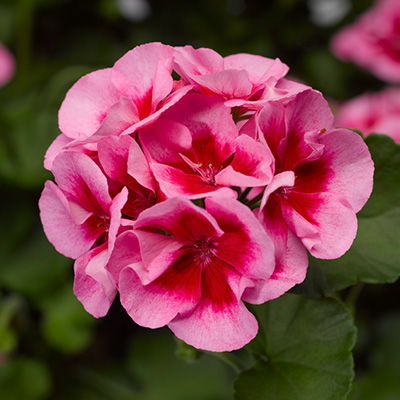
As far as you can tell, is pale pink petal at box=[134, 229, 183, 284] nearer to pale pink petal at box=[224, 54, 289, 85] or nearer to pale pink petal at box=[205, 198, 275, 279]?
pale pink petal at box=[205, 198, 275, 279]

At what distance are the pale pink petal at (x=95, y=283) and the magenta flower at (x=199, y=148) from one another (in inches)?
4.8

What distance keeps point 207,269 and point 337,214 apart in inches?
6.4

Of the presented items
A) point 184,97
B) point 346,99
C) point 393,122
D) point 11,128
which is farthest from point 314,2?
point 184,97

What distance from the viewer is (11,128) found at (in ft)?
5.41

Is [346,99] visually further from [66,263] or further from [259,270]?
[259,270]

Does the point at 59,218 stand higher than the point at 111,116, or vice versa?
the point at 111,116

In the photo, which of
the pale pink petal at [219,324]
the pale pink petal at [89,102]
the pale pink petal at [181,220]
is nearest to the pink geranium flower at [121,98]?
the pale pink petal at [89,102]

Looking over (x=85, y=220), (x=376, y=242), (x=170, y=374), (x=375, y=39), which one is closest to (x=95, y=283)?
(x=85, y=220)

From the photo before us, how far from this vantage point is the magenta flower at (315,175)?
2.00 feet

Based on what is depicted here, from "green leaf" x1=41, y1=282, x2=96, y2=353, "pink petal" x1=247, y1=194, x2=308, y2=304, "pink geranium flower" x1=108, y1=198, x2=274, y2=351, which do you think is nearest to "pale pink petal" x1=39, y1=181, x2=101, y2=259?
"pink geranium flower" x1=108, y1=198, x2=274, y2=351

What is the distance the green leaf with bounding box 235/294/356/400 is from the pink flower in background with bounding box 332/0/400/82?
1.15 metres

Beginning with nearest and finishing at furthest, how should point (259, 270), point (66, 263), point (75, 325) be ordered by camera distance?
point (259, 270) < point (75, 325) < point (66, 263)

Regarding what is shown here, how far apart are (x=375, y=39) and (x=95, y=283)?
147cm

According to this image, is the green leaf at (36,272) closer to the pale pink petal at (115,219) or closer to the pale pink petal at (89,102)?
the pale pink petal at (89,102)
